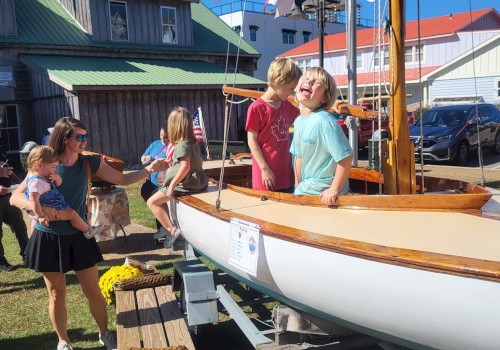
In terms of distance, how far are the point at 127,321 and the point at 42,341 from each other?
0.92m

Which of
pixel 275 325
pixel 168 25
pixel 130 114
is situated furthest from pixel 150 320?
pixel 168 25

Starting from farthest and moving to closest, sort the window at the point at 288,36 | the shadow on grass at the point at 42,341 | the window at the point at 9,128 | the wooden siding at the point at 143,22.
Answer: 1. the window at the point at 288,36
2. the wooden siding at the point at 143,22
3. the window at the point at 9,128
4. the shadow on grass at the point at 42,341

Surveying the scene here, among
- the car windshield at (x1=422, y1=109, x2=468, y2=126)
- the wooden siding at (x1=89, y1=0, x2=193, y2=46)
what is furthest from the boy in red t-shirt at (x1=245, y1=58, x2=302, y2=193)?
the wooden siding at (x1=89, y1=0, x2=193, y2=46)

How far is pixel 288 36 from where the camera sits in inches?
1538

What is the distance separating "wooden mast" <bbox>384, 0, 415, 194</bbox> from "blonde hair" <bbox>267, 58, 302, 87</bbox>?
0.64 m

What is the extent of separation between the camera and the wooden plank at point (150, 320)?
10.2 feet

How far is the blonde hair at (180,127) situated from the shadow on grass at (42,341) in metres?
1.68

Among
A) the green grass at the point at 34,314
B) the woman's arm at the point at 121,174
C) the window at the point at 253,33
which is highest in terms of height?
the window at the point at 253,33

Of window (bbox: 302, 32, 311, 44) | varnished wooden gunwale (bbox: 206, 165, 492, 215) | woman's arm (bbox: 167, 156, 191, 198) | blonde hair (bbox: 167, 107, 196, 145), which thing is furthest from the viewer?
window (bbox: 302, 32, 311, 44)

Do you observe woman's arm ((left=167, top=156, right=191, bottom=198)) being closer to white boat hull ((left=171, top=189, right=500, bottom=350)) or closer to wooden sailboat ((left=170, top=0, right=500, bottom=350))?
wooden sailboat ((left=170, top=0, right=500, bottom=350))

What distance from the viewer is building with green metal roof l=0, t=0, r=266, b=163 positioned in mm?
13633

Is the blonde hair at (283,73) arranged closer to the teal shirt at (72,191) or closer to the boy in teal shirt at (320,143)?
the boy in teal shirt at (320,143)

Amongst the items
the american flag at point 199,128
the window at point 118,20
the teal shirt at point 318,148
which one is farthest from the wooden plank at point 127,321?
the window at point 118,20

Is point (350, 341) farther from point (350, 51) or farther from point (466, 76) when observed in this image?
point (466, 76)
